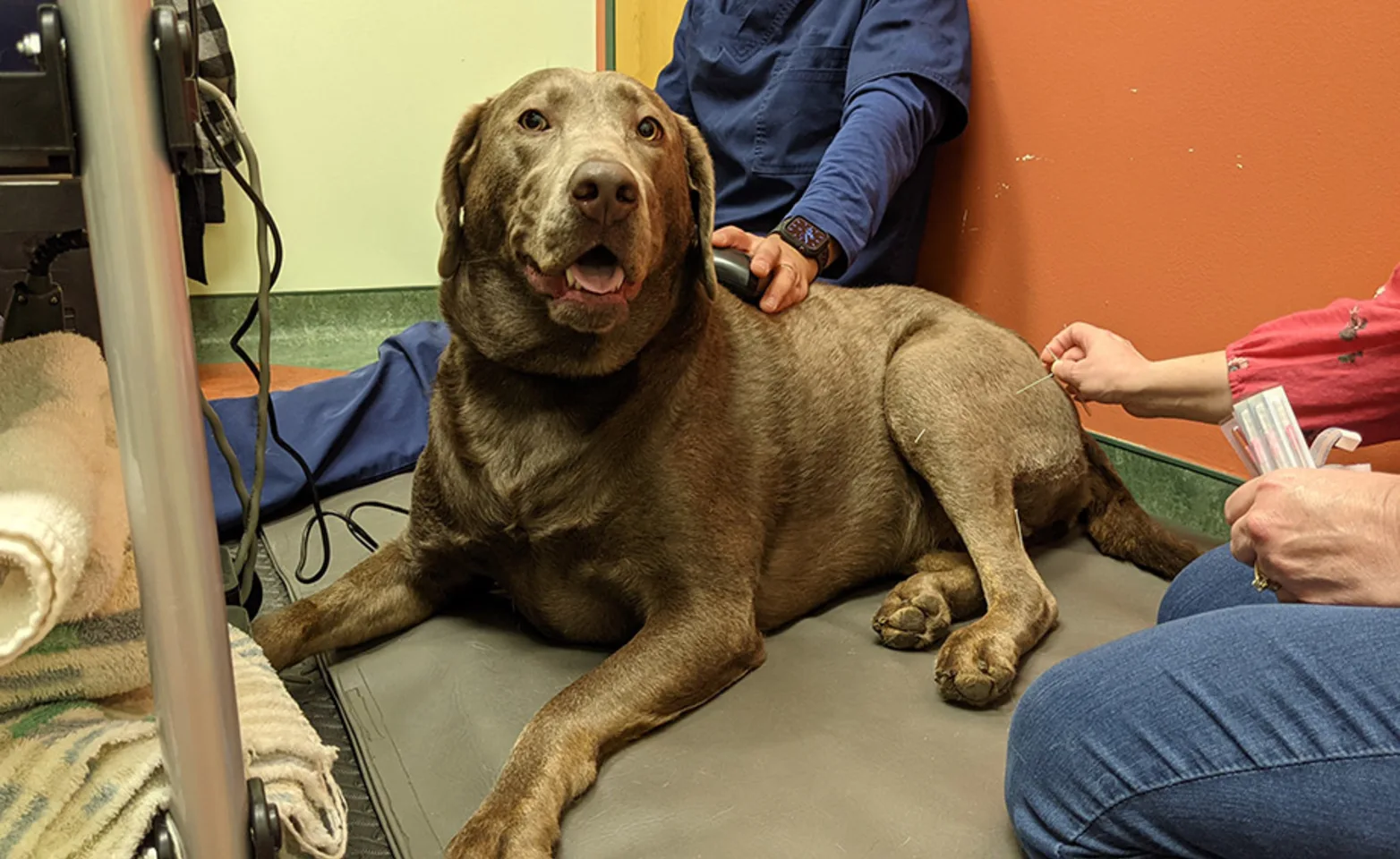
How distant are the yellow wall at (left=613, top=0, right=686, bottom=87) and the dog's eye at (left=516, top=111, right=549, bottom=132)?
253 centimetres

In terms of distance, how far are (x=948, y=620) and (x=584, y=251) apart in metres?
0.97

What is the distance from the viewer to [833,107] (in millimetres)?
2662

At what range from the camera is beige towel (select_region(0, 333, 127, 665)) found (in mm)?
844

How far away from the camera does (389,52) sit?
171 inches

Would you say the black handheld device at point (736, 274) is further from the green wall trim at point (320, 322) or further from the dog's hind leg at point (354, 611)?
the green wall trim at point (320, 322)

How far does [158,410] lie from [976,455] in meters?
1.58

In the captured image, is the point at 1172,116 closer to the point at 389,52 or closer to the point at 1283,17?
the point at 1283,17

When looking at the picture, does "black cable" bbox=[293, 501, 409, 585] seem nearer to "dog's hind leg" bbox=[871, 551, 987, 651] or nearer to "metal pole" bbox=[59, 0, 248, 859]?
"dog's hind leg" bbox=[871, 551, 987, 651]

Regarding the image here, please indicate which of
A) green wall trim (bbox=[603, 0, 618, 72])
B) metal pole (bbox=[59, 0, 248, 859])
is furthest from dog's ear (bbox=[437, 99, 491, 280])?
green wall trim (bbox=[603, 0, 618, 72])

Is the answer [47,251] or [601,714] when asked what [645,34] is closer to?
[47,251]

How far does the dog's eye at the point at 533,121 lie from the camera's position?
1678 mm

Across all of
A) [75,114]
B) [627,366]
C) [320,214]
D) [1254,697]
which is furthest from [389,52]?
[1254,697]

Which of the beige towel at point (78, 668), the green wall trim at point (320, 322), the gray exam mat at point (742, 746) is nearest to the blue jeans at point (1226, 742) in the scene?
the gray exam mat at point (742, 746)

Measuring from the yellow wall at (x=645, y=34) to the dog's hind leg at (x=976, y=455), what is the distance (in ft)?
8.01
